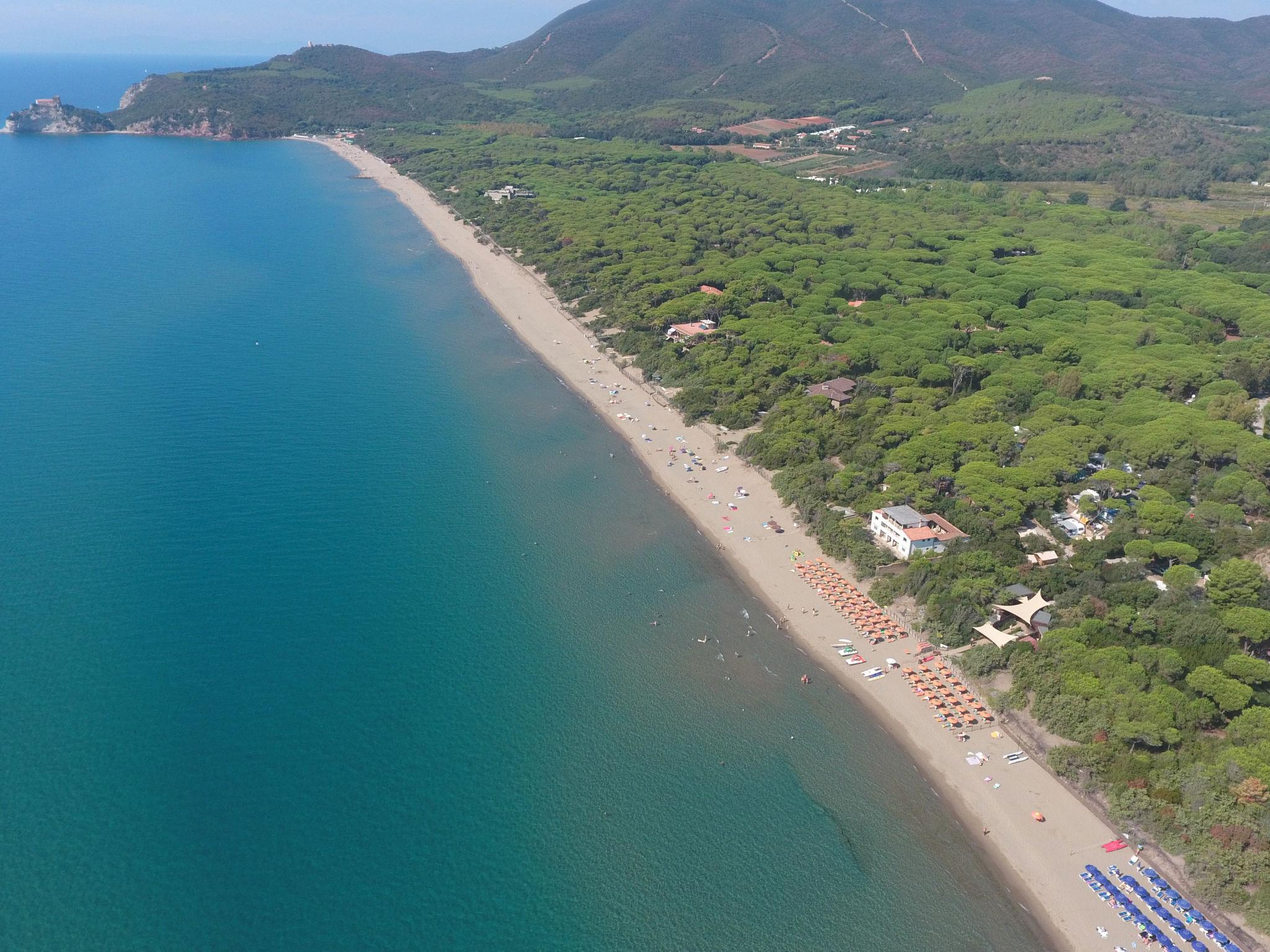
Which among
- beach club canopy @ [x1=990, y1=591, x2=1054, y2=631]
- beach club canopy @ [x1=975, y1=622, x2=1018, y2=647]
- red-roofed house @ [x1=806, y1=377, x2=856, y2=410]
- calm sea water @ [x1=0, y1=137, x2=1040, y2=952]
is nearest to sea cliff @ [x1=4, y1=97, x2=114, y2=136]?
calm sea water @ [x1=0, y1=137, x2=1040, y2=952]

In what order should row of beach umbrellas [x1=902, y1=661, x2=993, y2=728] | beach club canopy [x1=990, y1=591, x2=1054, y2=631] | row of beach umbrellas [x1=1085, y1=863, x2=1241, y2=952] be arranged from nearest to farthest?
row of beach umbrellas [x1=1085, y1=863, x2=1241, y2=952], row of beach umbrellas [x1=902, y1=661, x2=993, y2=728], beach club canopy [x1=990, y1=591, x2=1054, y2=631]

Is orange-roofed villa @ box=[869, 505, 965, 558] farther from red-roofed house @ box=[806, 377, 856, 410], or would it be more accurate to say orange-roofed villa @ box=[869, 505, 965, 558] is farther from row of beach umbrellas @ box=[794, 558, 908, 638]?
red-roofed house @ box=[806, 377, 856, 410]

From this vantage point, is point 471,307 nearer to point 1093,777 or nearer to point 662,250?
point 662,250

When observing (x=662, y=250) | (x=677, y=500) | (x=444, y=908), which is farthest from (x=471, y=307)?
(x=444, y=908)

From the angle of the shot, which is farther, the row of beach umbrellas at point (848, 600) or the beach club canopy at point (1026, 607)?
the row of beach umbrellas at point (848, 600)

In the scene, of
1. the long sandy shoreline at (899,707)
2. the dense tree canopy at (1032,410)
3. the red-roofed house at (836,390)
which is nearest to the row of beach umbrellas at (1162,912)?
the long sandy shoreline at (899,707)

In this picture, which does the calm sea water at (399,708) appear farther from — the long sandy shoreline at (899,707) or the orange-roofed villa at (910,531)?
the orange-roofed villa at (910,531)

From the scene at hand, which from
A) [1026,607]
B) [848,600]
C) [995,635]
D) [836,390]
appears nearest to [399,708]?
→ [848,600]
